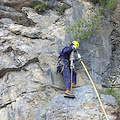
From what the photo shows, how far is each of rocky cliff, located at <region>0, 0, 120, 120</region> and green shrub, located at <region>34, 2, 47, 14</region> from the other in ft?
0.46

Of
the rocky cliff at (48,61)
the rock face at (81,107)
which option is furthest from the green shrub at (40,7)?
the rock face at (81,107)

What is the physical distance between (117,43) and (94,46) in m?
1.06

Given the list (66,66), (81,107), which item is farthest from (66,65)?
(81,107)

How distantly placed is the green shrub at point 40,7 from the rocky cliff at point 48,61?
0.46 ft

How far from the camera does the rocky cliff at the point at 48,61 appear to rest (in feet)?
18.3

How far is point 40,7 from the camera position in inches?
322

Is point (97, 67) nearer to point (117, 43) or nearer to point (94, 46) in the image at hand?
point (94, 46)

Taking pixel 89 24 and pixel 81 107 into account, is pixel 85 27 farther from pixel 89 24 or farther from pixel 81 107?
pixel 81 107

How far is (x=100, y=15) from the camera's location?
7742mm

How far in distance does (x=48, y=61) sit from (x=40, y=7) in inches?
105

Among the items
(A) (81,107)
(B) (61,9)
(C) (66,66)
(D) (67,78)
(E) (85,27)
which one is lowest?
(A) (81,107)

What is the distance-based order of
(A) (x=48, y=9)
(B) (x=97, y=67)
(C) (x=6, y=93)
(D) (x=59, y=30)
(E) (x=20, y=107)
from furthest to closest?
(A) (x=48, y=9) < (D) (x=59, y=30) < (B) (x=97, y=67) < (C) (x=6, y=93) < (E) (x=20, y=107)

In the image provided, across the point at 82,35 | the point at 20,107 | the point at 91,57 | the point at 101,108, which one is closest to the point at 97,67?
the point at 91,57

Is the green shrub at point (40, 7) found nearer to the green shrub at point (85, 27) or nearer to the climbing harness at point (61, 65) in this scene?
the green shrub at point (85, 27)
